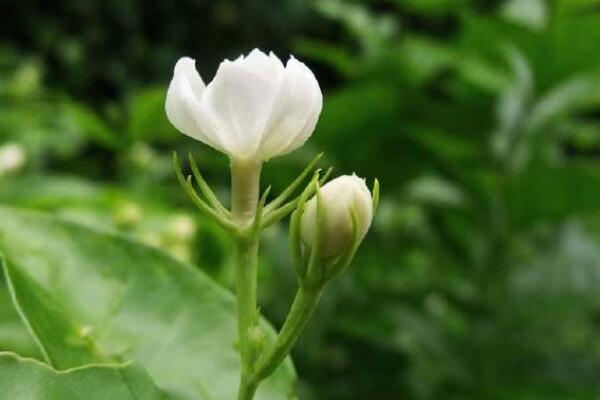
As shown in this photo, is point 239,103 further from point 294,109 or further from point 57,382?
point 57,382

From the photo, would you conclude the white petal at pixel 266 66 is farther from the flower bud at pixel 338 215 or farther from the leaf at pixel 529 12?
the leaf at pixel 529 12

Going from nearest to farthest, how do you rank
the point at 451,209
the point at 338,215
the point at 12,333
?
the point at 338,215
the point at 12,333
the point at 451,209

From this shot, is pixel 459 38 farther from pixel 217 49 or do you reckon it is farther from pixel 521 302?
pixel 217 49

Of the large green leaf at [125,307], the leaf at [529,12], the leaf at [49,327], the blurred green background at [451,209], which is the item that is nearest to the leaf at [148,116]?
the blurred green background at [451,209]

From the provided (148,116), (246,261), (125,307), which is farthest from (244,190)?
(148,116)

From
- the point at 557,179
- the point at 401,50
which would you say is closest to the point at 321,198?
the point at 557,179

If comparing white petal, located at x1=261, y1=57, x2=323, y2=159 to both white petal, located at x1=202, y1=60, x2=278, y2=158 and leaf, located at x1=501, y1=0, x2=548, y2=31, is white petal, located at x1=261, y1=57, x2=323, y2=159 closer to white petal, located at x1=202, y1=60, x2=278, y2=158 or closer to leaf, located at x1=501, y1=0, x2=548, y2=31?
white petal, located at x1=202, y1=60, x2=278, y2=158

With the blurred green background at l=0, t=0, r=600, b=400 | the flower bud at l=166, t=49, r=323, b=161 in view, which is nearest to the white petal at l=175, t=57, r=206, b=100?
the flower bud at l=166, t=49, r=323, b=161
